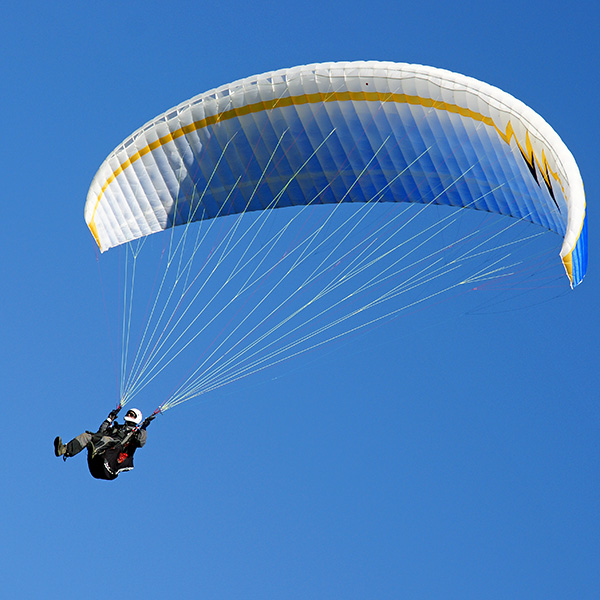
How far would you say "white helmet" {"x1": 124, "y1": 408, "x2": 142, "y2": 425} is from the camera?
15031 millimetres

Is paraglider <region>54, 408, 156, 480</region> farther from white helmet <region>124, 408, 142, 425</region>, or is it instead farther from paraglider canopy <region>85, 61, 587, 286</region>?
paraglider canopy <region>85, 61, 587, 286</region>

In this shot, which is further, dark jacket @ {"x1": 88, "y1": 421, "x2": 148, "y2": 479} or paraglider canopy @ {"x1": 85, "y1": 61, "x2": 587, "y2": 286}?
paraglider canopy @ {"x1": 85, "y1": 61, "x2": 587, "y2": 286}

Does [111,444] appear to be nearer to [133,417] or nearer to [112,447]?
[112,447]

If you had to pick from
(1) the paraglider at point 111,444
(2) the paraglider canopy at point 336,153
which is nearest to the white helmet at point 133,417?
(1) the paraglider at point 111,444

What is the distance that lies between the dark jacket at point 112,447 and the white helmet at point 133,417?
67 millimetres

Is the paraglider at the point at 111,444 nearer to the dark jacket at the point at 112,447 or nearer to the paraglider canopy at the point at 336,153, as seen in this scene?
the dark jacket at the point at 112,447

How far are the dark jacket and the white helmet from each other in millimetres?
67

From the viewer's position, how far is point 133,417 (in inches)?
592

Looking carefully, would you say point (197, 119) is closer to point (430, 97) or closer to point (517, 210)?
point (430, 97)

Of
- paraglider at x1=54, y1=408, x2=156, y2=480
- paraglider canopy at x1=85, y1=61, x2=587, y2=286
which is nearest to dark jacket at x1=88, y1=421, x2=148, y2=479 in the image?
paraglider at x1=54, y1=408, x2=156, y2=480

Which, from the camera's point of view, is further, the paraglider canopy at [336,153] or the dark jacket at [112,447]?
the paraglider canopy at [336,153]

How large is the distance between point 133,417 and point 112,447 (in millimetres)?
448

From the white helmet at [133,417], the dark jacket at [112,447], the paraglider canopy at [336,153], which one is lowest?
the dark jacket at [112,447]

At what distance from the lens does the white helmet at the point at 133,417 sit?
15.0 metres
